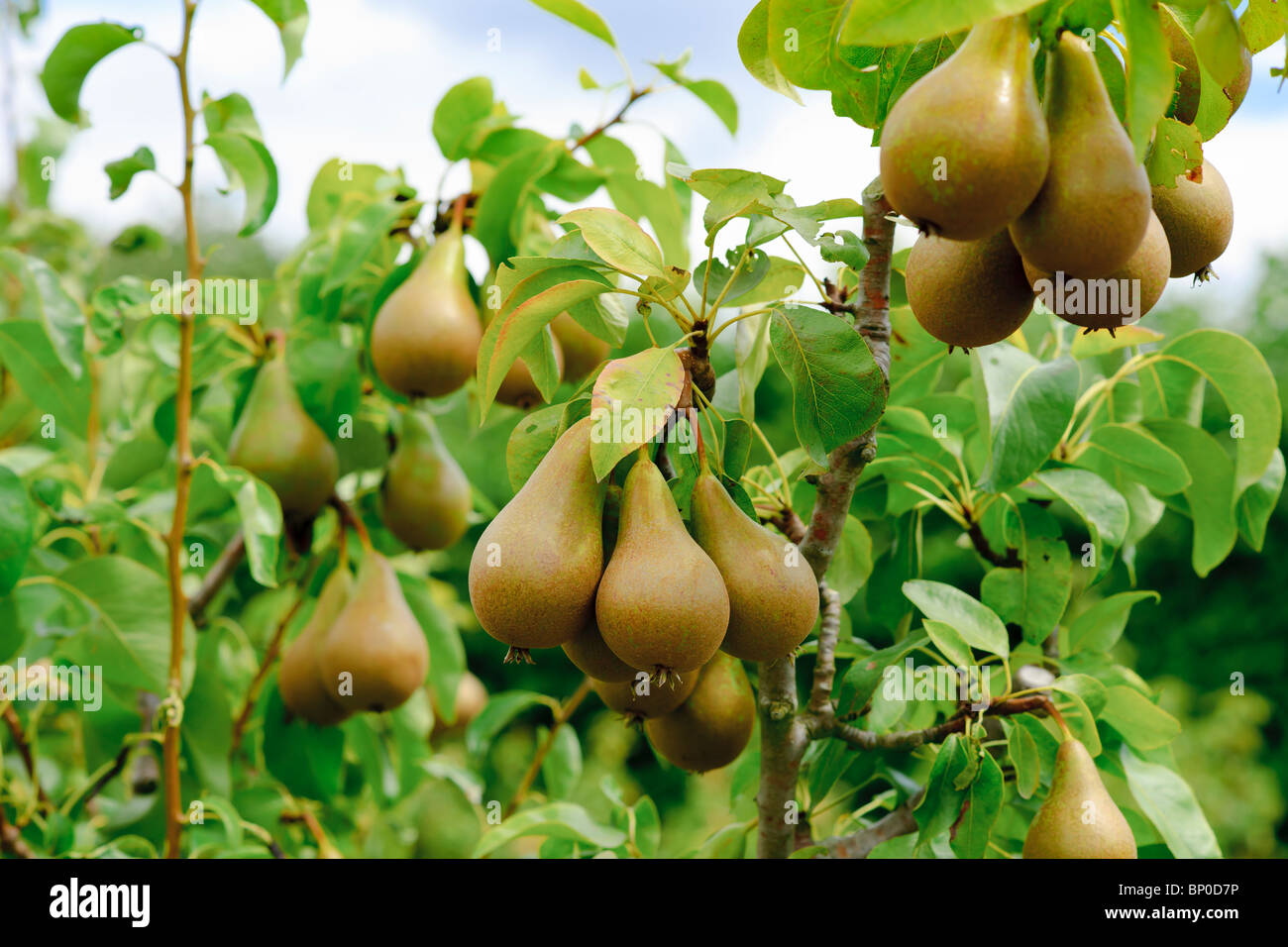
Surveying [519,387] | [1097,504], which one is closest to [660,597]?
[1097,504]

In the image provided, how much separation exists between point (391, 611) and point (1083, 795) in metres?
0.99

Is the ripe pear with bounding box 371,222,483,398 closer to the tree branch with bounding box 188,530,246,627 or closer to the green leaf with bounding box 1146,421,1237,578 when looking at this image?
the tree branch with bounding box 188,530,246,627

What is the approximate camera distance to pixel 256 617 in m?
2.18

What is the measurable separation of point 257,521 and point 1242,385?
3.71ft

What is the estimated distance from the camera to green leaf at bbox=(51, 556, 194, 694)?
1.34 meters

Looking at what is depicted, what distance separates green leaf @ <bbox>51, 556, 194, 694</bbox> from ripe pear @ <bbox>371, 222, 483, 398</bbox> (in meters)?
0.41

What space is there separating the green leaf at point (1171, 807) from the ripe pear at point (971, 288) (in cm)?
57

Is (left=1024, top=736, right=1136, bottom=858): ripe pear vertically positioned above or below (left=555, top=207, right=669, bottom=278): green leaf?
below

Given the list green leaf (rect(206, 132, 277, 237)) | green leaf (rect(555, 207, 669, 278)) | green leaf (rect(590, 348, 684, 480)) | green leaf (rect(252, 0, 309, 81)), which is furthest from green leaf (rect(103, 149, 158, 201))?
green leaf (rect(590, 348, 684, 480))

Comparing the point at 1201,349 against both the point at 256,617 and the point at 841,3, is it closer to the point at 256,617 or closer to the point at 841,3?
the point at 841,3

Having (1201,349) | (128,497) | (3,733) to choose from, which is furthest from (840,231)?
(3,733)

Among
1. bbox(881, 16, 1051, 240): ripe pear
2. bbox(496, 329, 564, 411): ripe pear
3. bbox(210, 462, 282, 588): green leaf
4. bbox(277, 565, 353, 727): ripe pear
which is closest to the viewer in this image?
bbox(881, 16, 1051, 240): ripe pear

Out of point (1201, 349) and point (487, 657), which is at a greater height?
point (1201, 349)
